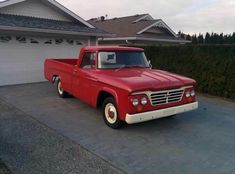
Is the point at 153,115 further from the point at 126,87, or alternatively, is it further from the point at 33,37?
the point at 33,37

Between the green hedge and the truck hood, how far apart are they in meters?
4.04

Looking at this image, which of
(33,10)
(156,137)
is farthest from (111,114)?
(33,10)

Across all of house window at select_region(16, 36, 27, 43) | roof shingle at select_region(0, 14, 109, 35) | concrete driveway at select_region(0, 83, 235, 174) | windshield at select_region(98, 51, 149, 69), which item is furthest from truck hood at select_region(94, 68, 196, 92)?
house window at select_region(16, 36, 27, 43)

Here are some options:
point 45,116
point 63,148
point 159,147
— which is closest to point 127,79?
point 159,147

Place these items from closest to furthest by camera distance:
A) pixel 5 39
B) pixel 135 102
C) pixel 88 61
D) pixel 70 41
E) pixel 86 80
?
1. pixel 135 102
2. pixel 86 80
3. pixel 88 61
4. pixel 5 39
5. pixel 70 41

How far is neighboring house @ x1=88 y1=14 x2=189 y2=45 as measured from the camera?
19228 millimetres

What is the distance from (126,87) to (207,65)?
19.6 feet

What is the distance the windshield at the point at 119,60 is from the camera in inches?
245

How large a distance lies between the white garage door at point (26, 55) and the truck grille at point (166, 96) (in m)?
8.69

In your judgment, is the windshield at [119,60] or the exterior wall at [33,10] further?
the exterior wall at [33,10]

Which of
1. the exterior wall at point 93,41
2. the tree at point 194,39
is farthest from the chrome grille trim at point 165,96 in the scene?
the tree at point 194,39

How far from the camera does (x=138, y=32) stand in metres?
19.3

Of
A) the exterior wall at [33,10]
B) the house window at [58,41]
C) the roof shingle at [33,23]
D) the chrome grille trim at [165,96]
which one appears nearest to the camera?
the chrome grille trim at [165,96]

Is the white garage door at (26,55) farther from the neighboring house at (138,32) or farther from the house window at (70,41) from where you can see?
the neighboring house at (138,32)
